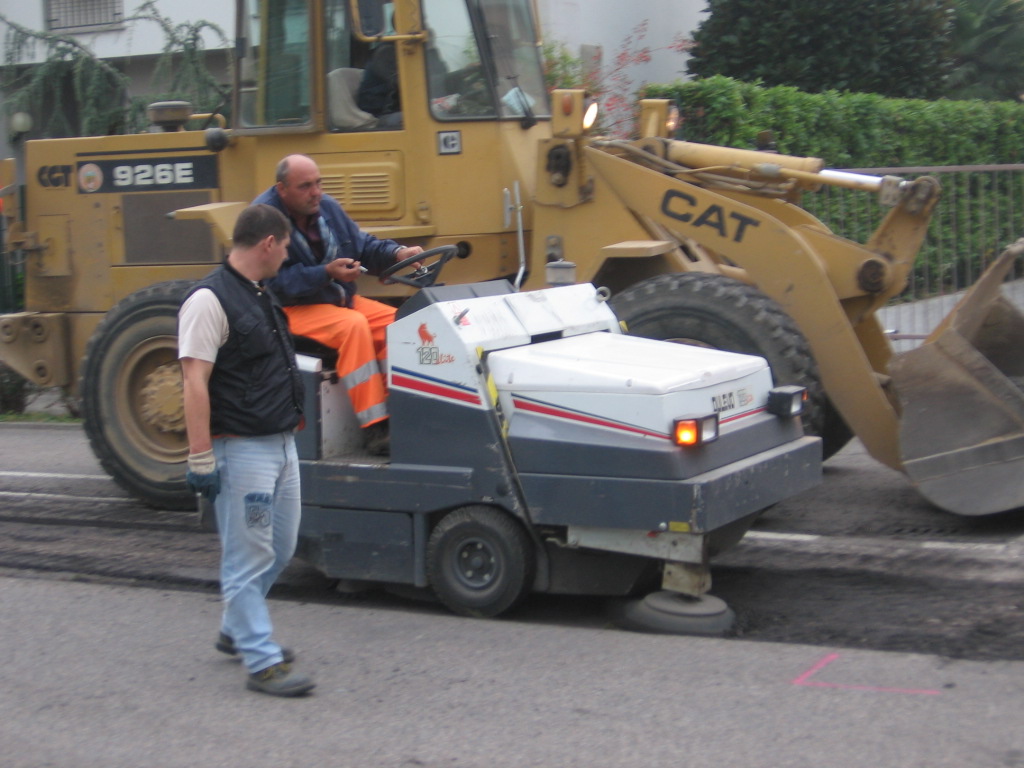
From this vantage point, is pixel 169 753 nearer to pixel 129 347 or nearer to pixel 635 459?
pixel 635 459

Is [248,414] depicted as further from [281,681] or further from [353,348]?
[353,348]

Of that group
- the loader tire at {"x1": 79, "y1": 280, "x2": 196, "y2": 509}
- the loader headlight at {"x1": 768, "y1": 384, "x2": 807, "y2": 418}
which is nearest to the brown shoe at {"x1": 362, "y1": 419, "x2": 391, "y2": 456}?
the loader headlight at {"x1": 768, "y1": 384, "x2": 807, "y2": 418}

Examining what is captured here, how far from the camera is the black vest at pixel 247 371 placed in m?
4.67

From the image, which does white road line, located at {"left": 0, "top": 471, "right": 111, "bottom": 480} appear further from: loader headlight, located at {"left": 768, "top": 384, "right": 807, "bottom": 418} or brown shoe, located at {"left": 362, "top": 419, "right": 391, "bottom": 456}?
A: loader headlight, located at {"left": 768, "top": 384, "right": 807, "bottom": 418}

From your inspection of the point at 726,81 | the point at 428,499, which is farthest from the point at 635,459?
the point at 726,81

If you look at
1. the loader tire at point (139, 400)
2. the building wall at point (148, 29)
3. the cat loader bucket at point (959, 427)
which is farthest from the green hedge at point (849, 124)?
the building wall at point (148, 29)

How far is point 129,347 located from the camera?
777 centimetres

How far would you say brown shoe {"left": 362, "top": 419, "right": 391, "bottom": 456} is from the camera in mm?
5828

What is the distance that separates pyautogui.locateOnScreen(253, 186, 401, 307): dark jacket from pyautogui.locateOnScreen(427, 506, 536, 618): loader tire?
128 cm

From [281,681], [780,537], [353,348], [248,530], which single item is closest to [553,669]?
[281,681]

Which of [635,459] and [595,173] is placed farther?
[595,173]

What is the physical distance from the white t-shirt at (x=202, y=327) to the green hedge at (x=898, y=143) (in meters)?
5.79

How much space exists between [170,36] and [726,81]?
7.18 meters

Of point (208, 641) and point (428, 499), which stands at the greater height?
point (428, 499)
